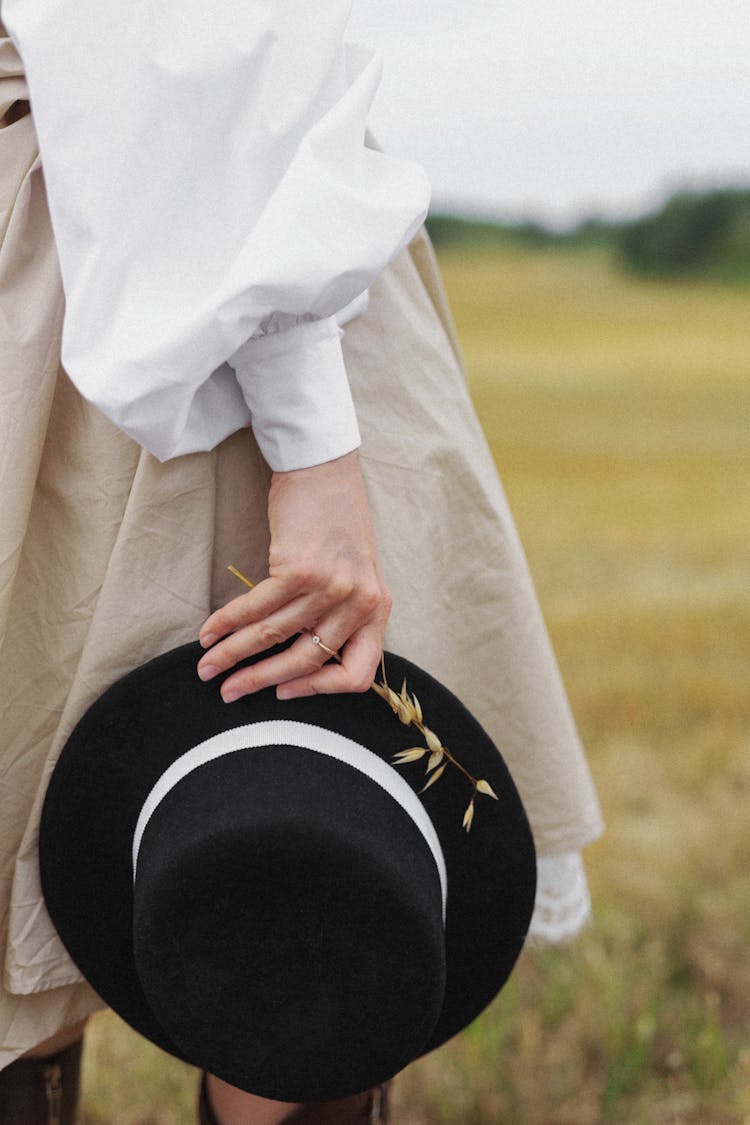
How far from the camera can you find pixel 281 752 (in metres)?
0.72

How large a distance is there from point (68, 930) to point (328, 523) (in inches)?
13.8

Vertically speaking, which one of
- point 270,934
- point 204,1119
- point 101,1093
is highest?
point 270,934

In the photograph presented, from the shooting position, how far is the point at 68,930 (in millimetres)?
814

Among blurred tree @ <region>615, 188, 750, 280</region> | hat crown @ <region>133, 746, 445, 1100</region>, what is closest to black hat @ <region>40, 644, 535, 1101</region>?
hat crown @ <region>133, 746, 445, 1100</region>

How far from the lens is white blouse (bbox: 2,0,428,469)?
651 mm

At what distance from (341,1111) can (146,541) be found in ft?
1.68

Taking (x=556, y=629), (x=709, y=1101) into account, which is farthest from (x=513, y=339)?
(x=709, y=1101)

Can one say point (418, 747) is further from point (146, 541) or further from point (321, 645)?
point (146, 541)

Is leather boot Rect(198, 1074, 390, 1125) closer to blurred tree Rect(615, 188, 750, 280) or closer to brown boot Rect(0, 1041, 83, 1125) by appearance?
brown boot Rect(0, 1041, 83, 1125)

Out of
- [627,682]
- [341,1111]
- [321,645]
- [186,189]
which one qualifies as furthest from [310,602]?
[627,682]

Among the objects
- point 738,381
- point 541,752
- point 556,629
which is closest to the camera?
point 541,752

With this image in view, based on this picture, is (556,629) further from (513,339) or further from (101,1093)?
(513,339)

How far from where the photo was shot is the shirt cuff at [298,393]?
0.72m

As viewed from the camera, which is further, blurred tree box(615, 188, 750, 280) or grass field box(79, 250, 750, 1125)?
blurred tree box(615, 188, 750, 280)
